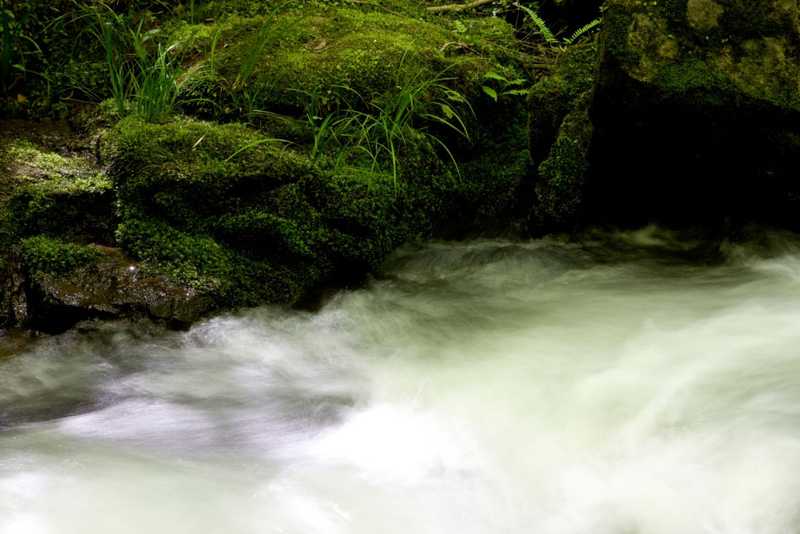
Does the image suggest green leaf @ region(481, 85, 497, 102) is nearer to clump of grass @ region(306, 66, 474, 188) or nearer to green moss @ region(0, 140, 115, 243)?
clump of grass @ region(306, 66, 474, 188)

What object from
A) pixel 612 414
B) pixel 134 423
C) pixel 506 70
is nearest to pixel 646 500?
pixel 612 414

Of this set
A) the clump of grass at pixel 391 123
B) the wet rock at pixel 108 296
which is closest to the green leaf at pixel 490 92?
the clump of grass at pixel 391 123

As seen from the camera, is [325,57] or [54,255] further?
[325,57]

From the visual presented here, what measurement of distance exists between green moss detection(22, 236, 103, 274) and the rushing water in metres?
0.35

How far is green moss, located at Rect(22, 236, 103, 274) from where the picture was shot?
3.38 m

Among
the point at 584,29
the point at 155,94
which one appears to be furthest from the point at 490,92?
the point at 155,94

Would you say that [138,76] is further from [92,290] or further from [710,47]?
[710,47]

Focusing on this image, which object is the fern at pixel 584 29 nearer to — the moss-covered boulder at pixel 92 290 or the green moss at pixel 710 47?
the green moss at pixel 710 47

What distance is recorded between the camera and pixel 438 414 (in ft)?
9.23

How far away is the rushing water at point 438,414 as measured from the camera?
2.17 m

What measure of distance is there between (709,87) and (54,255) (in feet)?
10.5

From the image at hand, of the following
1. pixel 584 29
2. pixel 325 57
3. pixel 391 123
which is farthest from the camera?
pixel 584 29

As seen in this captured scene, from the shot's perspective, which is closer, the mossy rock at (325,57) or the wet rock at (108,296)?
the wet rock at (108,296)

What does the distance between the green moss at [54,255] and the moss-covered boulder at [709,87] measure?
8.66 ft
